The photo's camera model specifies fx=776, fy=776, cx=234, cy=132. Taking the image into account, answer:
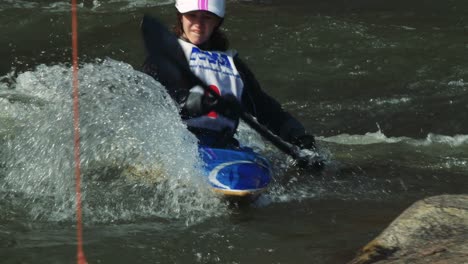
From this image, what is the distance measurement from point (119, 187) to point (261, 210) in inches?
34.3

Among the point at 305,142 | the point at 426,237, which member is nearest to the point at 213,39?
the point at 305,142

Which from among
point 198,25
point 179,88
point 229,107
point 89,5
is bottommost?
point 89,5

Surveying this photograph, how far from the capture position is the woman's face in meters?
4.84

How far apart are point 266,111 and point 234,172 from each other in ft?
3.42

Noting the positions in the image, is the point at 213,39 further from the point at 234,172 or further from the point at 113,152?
the point at 234,172

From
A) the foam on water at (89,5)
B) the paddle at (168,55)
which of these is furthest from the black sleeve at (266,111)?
the foam on water at (89,5)

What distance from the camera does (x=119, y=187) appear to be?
4574 mm

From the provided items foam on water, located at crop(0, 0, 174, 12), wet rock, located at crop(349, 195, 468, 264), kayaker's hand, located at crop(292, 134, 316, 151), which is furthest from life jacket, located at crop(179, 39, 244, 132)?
foam on water, located at crop(0, 0, 174, 12)

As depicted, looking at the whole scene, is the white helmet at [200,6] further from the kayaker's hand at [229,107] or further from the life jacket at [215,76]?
the kayaker's hand at [229,107]

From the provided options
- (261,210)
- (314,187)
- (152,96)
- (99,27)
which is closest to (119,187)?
(152,96)

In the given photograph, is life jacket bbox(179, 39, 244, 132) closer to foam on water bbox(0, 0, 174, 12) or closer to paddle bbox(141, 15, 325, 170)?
paddle bbox(141, 15, 325, 170)

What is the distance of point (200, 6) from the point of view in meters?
4.74

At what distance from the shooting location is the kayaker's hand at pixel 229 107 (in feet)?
15.7

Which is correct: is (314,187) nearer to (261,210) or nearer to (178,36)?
(261,210)
